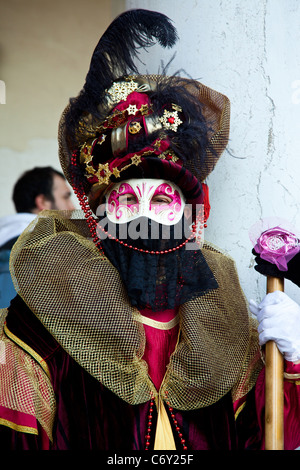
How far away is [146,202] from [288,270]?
639 millimetres

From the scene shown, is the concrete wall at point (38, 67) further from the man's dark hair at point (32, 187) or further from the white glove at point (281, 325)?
the white glove at point (281, 325)

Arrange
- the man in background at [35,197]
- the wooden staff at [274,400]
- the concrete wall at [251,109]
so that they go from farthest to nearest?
the man in background at [35,197]
the concrete wall at [251,109]
the wooden staff at [274,400]

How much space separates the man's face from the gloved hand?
185 cm

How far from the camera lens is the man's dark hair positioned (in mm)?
Answer: 4355

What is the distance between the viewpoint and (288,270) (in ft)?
9.11

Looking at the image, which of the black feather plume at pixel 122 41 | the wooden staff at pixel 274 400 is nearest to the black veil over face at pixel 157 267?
the wooden staff at pixel 274 400

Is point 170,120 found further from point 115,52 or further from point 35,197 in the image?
point 35,197

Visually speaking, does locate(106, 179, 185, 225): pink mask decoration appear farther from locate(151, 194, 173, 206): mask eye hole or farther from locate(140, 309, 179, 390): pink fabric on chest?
locate(140, 309, 179, 390): pink fabric on chest

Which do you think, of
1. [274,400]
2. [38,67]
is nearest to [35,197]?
[38,67]

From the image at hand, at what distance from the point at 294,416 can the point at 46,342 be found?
1.07 meters

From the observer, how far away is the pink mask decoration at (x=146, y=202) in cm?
284

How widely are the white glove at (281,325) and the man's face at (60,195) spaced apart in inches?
75.8

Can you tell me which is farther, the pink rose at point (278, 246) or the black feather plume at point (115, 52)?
the black feather plume at point (115, 52)

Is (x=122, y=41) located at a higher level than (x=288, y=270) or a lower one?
higher
